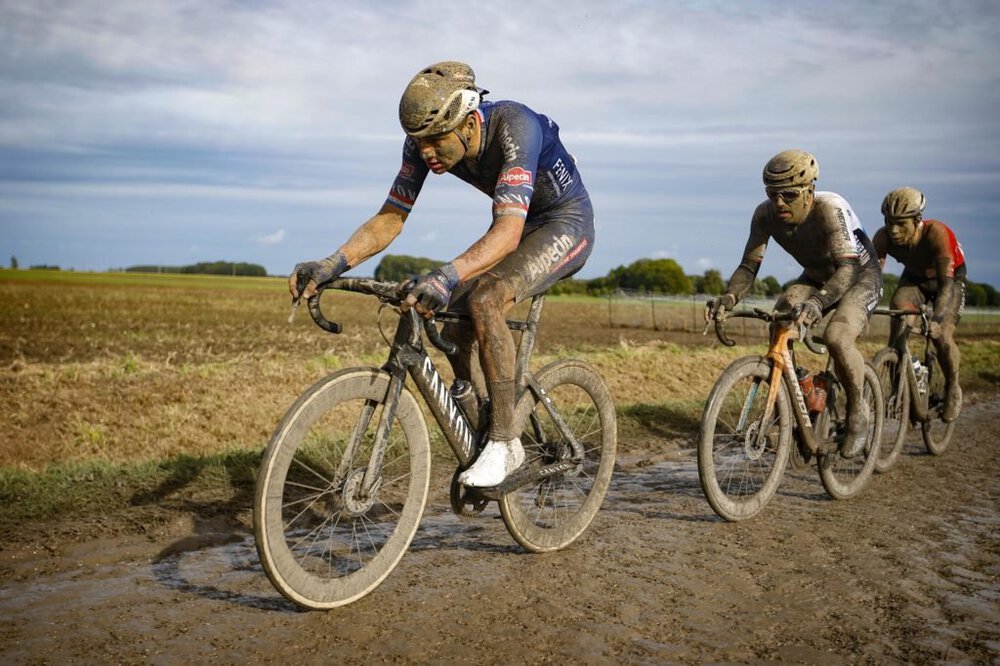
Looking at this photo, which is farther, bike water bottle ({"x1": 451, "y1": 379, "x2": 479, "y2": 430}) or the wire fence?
the wire fence

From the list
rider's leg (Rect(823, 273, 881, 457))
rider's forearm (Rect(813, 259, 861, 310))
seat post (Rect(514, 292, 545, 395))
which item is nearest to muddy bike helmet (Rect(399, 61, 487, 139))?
seat post (Rect(514, 292, 545, 395))

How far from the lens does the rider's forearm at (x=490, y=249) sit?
14.4 ft

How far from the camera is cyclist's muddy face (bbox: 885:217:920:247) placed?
905 cm

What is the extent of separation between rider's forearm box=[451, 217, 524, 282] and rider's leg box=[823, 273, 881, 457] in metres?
3.52

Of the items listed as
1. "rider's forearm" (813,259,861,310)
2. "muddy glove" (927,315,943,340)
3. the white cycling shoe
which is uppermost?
"rider's forearm" (813,259,861,310)

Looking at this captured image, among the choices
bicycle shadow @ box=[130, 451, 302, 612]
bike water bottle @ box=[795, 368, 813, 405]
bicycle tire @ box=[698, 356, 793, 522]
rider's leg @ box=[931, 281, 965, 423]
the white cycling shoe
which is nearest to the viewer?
bicycle shadow @ box=[130, 451, 302, 612]

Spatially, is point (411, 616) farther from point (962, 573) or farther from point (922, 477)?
point (922, 477)

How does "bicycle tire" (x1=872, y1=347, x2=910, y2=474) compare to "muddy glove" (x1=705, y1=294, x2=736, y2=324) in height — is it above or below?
below

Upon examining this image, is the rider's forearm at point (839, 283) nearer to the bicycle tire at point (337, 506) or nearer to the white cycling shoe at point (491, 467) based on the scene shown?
the white cycling shoe at point (491, 467)

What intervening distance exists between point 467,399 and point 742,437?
236 cm

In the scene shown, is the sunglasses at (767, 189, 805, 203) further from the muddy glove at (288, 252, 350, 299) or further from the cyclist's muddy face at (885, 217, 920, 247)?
the muddy glove at (288, 252, 350, 299)

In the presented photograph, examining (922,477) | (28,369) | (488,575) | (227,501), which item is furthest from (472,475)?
(28,369)

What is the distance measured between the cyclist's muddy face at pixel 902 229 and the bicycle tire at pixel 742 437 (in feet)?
10.6

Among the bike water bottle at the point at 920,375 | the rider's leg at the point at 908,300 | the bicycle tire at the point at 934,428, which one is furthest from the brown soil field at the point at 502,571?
the rider's leg at the point at 908,300
